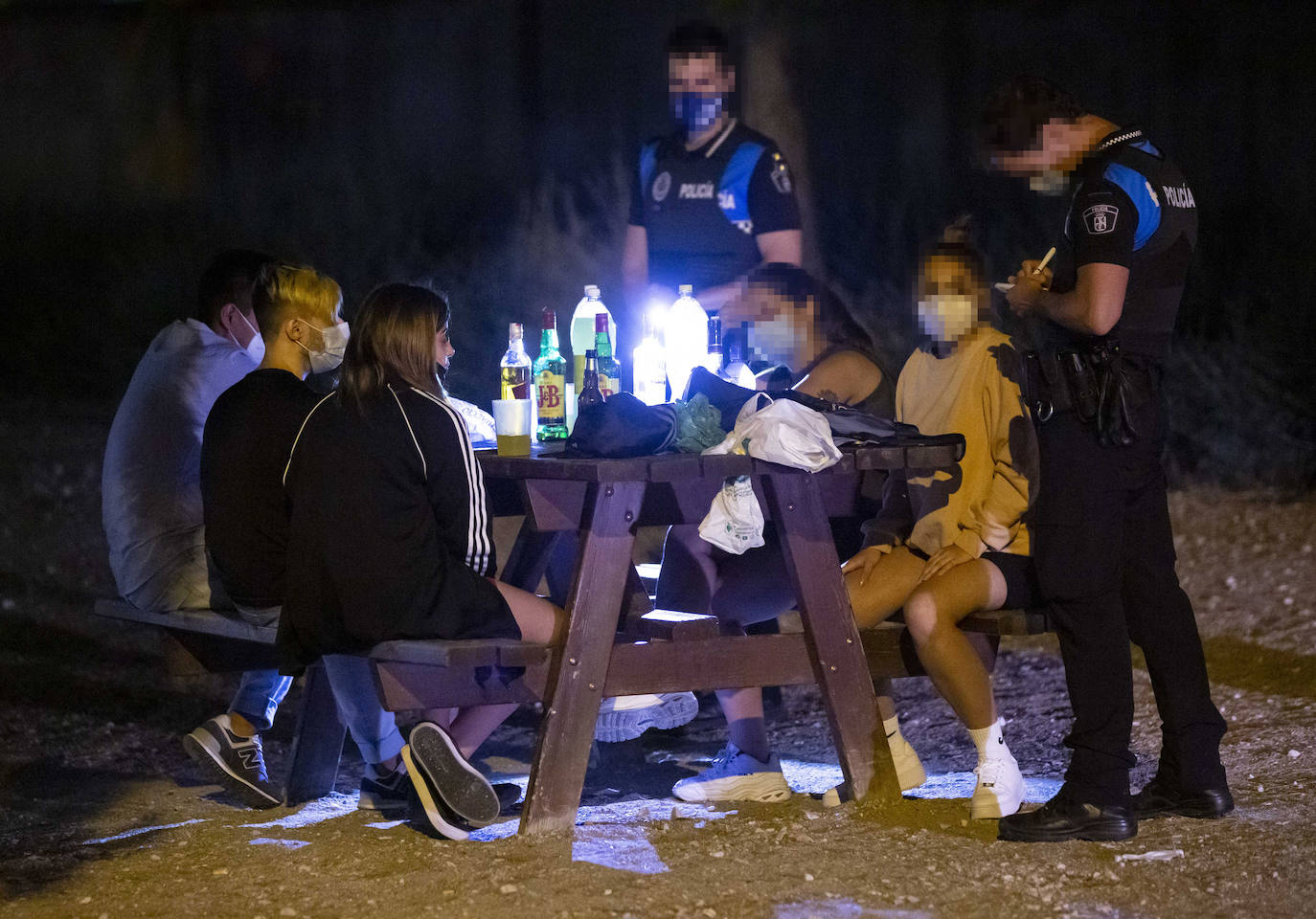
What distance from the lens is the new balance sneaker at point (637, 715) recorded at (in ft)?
16.1

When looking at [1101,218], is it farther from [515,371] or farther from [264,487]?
[264,487]

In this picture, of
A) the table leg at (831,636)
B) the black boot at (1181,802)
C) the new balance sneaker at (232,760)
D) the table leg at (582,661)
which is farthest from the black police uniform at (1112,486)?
the new balance sneaker at (232,760)

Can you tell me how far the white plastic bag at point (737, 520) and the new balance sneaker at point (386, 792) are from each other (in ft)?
3.78

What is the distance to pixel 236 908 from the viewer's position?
11.5 ft

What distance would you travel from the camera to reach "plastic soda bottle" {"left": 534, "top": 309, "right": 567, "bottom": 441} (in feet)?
15.1

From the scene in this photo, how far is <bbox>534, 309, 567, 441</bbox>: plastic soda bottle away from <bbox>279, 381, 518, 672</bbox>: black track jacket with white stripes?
0.72m

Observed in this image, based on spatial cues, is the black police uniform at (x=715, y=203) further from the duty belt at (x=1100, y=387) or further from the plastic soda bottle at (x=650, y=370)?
the duty belt at (x=1100, y=387)

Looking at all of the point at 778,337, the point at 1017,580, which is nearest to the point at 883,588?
the point at 1017,580

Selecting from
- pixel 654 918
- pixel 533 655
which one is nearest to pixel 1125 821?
pixel 654 918

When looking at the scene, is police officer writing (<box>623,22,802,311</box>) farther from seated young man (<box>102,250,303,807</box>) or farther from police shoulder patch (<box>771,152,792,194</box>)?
seated young man (<box>102,250,303,807</box>)

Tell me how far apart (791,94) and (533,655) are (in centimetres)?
840

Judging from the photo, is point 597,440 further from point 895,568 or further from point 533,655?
point 895,568

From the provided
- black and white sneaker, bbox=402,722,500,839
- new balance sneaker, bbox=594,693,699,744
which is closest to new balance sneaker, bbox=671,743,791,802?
new balance sneaker, bbox=594,693,699,744

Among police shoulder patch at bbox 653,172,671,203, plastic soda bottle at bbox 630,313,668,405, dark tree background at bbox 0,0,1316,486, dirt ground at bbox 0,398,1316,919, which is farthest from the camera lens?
dark tree background at bbox 0,0,1316,486
